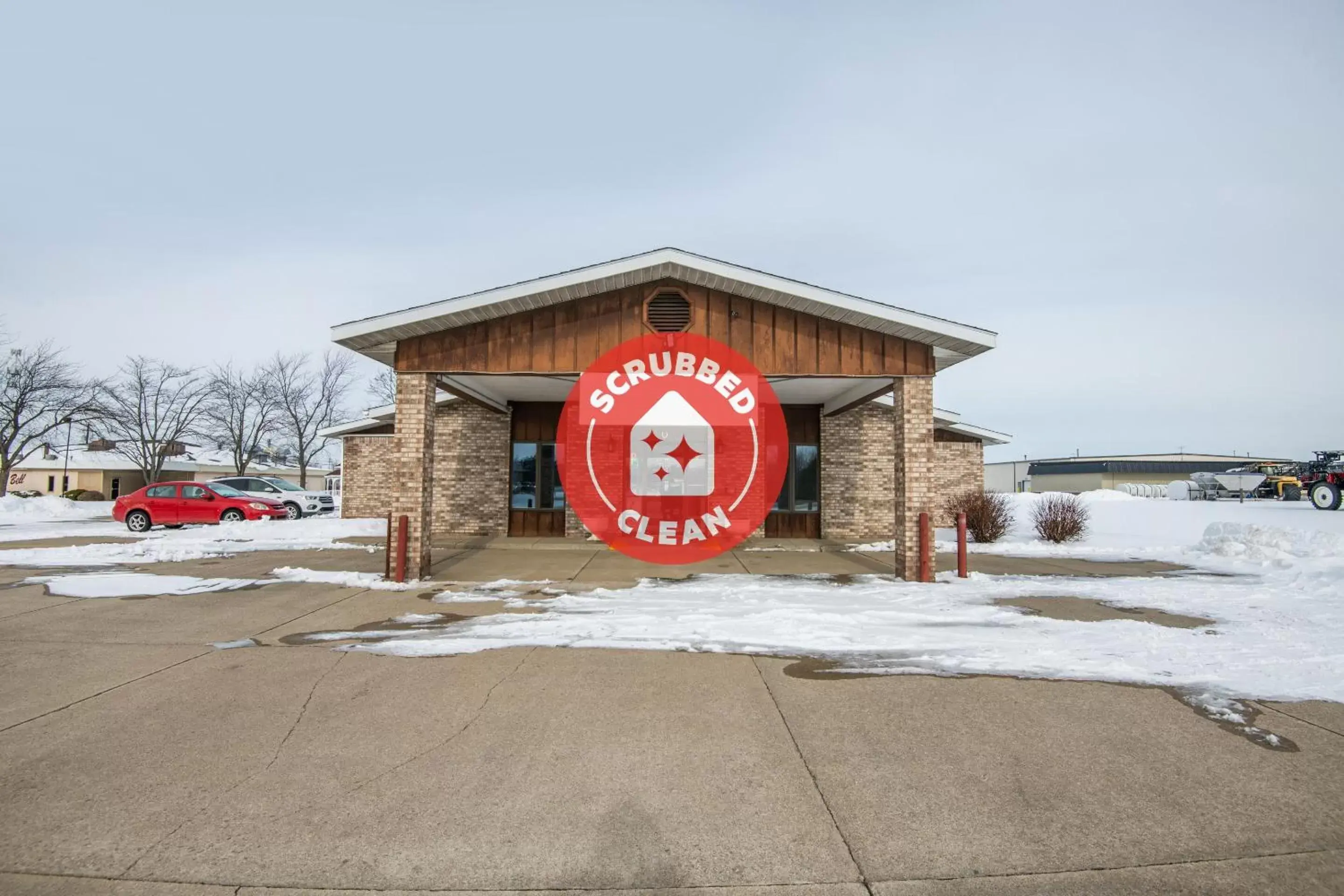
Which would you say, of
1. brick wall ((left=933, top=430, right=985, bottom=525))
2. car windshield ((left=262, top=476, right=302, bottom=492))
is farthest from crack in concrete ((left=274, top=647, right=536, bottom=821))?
car windshield ((left=262, top=476, right=302, bottom=492))

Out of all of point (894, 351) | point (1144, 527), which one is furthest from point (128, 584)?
point (1144, 527)

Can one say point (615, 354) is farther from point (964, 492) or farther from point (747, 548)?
point (964, 492)

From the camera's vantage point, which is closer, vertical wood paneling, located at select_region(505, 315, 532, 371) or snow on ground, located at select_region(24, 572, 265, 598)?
snow on ground, located at select_region(24, 572, 265, 598)

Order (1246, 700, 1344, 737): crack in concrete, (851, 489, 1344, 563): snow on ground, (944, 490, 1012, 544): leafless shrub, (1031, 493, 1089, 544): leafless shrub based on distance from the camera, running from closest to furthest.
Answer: (1246, 700, 1344, 737): crack in concrete < (851, 489, 1344, 563): snow on ground < (1031, 493, 1089, 544): leafless shrub < (944, 490, 1012, 544): leafless shrub

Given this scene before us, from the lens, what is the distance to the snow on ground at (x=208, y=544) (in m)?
12.4

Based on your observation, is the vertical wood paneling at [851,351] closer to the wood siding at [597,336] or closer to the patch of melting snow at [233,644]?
the wood siding at [597,336]

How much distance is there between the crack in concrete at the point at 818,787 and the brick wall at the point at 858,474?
13251 millimetres

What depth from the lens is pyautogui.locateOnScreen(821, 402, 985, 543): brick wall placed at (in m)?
18.2

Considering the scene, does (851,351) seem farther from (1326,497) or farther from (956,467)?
(1326,497)

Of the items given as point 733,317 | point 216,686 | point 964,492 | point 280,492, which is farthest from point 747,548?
point 280,492

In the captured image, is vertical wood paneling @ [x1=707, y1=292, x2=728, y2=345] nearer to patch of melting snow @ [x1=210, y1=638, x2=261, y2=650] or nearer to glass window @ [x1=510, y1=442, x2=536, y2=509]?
patch of melting snow @ [x1=210, y1=638, x2=261, y2=650]

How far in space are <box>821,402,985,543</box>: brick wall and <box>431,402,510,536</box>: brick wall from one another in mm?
8604

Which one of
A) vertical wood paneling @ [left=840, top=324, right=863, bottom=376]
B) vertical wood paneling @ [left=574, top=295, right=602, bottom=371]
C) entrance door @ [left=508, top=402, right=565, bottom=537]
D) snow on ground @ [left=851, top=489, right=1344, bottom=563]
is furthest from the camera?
entrance door @ [left=508, top=402, right=565, bottom=537]

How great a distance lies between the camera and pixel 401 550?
984 cm
